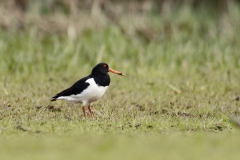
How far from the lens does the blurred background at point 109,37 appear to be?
12461 millimetres

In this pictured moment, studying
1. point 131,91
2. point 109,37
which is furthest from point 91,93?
point 109,37

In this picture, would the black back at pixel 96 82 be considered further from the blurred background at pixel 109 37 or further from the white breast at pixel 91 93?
the blurred background at pixel 109 37

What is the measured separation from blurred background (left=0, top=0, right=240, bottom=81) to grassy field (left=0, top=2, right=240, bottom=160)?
24 millimetres

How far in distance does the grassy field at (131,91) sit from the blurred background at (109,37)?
0.02 metres

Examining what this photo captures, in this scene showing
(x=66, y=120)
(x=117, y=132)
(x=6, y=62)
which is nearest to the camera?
(x=117, y=132)

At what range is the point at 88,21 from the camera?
14.0 meters

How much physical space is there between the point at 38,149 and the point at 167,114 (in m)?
2.83

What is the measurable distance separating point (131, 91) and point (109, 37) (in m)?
2.77

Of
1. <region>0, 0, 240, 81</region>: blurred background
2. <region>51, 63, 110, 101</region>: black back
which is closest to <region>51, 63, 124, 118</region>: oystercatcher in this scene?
<region>51, 63, 110, 101</region>: black back

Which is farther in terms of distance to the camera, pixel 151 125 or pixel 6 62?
pixel 6 62

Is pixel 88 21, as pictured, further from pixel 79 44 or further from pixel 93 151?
pixel 93 151

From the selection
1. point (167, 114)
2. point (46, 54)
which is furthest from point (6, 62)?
point (167, 114)

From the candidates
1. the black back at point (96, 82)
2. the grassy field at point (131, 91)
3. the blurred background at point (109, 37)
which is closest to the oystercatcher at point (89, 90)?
the black back at point (96, 82)

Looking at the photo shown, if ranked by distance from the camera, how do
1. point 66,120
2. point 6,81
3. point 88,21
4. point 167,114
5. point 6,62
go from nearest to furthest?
point 66,120 < point 167,114 < point 6,81 < point 6,62 < point 88,21
